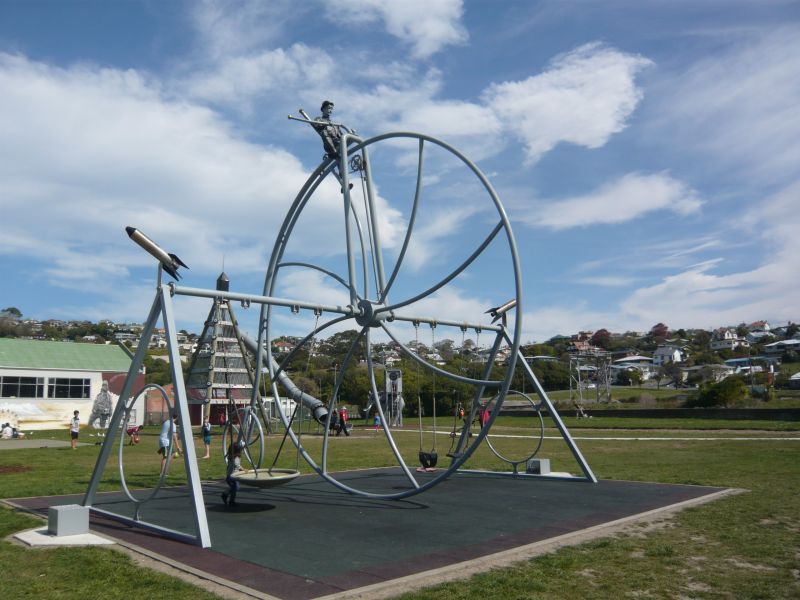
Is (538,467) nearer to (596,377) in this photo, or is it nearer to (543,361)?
(596,377)

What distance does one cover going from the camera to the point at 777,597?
5.67 metres

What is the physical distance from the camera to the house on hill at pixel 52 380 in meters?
38.8

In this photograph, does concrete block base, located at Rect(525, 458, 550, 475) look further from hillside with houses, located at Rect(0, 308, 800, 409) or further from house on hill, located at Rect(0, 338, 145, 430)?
house on hill, located at Rect(0, 338, 145, 430)

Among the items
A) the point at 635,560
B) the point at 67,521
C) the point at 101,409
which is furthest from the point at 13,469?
the point at 101,409

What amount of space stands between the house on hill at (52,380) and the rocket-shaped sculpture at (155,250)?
31033 mm

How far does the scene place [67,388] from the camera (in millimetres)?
41281

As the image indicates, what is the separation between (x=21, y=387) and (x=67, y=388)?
264 cm

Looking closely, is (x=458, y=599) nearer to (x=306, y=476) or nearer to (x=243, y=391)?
(x=306, y=476)

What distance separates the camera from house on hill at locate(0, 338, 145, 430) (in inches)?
1527

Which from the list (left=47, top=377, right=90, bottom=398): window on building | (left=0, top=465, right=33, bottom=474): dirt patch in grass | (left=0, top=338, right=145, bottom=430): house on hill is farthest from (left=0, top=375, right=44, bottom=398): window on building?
(left=0, top=465, right=33, bottom=474): dirt patch in grass

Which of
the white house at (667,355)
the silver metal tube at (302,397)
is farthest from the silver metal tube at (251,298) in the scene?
the white house at (667,355)

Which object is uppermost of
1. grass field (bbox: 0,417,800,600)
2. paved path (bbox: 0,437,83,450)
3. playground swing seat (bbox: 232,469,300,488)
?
playground swing seat (bbox: 232,469,300,488)

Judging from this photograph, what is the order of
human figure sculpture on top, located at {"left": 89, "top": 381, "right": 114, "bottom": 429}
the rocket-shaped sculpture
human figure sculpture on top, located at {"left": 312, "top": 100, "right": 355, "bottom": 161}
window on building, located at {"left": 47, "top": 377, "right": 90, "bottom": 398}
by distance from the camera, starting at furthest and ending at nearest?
window on building, located at {"left": 47, "top": 377, "right": 90, "bottom": 398} < human figure sculpture on top, located at {"left": 89, "top": 381, "right": 114, "bottom": 429} < human figure sculpture on top, located at {"left": 312, "top": 100, "right": 355, "bottom": 161} < the rocket-shaped sculpture

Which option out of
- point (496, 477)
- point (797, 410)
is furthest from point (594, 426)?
point (496, 477)
